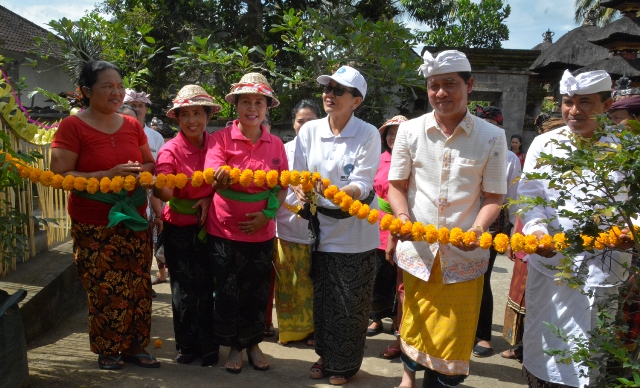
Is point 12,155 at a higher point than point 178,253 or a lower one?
higher

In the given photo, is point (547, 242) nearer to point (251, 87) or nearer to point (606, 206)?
point (606, 206)

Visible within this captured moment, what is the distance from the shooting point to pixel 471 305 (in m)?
3.33

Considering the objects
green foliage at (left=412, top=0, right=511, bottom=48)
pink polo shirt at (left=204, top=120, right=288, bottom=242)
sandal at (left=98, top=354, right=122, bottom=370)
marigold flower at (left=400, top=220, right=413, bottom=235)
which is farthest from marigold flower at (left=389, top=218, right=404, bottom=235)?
green foliage at (left=412, top=0, right=511, bottom=48)

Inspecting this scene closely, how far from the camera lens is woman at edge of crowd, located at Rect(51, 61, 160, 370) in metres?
3.72

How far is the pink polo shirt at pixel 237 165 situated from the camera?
12.6 feet

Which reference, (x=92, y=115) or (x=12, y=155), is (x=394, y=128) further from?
(x=12, y=155)

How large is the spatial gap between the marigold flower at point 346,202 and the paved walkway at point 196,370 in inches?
55.1

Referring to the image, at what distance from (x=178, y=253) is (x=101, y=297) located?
614mm

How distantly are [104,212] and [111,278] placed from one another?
478 mm

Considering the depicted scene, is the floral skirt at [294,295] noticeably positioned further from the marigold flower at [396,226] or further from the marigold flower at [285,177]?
the marigold flower at [396,226]

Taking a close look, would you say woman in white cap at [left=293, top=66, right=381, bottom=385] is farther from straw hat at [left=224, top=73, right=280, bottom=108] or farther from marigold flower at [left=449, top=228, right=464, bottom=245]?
marigold flower at [left=449, top=228, right=464, bottom=245]

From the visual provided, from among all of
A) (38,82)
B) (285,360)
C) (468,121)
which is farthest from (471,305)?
(38,82)

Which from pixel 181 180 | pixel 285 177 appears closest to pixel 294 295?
pixel 285 177

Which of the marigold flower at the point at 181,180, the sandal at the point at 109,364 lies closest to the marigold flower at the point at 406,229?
the marigold flower at the point at 181,180
